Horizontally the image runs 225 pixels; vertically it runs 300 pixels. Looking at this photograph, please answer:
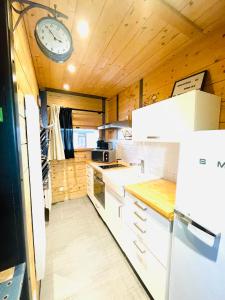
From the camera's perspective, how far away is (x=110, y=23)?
115cm

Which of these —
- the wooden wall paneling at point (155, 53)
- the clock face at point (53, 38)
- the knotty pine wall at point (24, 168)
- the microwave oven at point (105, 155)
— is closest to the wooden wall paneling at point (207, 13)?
the wooden wall paneling at point (155, 53)

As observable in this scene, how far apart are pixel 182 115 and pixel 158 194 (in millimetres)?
737

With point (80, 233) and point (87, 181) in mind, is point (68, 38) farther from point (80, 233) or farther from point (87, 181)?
point (87, 181)

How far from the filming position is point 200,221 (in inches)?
29.2

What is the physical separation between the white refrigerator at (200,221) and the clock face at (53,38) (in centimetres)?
101

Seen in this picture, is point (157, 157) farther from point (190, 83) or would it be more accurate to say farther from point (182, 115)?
point (190, 83)

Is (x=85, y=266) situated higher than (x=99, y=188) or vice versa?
(x=99, y=188)

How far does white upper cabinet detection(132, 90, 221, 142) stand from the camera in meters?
1.09

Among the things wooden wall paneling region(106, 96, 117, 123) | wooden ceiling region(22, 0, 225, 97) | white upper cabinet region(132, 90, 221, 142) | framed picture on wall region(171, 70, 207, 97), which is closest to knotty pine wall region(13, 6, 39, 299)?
wooden ceiling region(22, 0, 225, 97)

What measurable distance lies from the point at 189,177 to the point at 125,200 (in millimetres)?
889

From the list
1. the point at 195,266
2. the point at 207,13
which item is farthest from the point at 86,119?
the point at 195,266

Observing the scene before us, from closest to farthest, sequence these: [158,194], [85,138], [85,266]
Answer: [158,194], [85,266], [85,138]

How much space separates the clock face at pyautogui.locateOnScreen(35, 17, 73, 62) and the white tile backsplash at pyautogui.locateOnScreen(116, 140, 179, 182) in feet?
4.58

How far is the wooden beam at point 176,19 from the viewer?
39.6 inches
